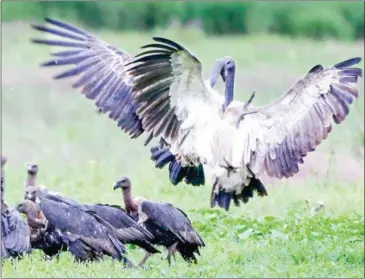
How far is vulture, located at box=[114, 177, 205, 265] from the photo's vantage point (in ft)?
30.2

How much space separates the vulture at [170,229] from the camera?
9.20 meters

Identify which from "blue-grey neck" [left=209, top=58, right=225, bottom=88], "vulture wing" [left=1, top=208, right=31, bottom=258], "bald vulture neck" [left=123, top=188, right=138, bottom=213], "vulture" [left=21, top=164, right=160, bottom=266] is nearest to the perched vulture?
"vulture" [left=21, top=164, right=160, bottom=266]

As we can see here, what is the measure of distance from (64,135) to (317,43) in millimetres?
9544

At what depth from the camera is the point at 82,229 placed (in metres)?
9.16

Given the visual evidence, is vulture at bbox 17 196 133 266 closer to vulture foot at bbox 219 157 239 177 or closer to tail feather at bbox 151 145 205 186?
vulture foot at bbox 219 157 239 177

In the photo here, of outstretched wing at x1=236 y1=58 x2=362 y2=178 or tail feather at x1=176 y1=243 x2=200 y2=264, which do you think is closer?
tail feather at x1=176 y1=243 x2=200 y2=264

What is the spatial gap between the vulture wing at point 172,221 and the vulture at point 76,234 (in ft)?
0.95

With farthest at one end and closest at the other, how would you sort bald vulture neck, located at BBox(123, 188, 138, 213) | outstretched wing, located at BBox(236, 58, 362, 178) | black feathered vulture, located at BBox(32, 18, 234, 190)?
black feathered vulture, located at BBox(32, 18, 234, 190) < outstretched wing, located at BBox(236, 58, 362, 178) < bald vulture neck, located at BBox(123, 188, 138, 213)

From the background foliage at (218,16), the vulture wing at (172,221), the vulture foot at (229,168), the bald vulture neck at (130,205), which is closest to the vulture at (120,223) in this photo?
the vulture wing at (172,221)

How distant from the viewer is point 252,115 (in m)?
10.2

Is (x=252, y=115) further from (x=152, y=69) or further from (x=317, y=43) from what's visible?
(x=317, y=43)

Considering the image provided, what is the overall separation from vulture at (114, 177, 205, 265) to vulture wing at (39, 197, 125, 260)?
26 cm

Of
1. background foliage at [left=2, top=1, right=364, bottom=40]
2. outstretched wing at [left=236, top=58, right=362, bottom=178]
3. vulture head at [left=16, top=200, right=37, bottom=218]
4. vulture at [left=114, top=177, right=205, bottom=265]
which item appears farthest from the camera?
background foliage at [left=2, top=1, right=364, bottom=40]

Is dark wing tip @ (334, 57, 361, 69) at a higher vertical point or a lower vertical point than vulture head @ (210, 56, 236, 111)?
higher
